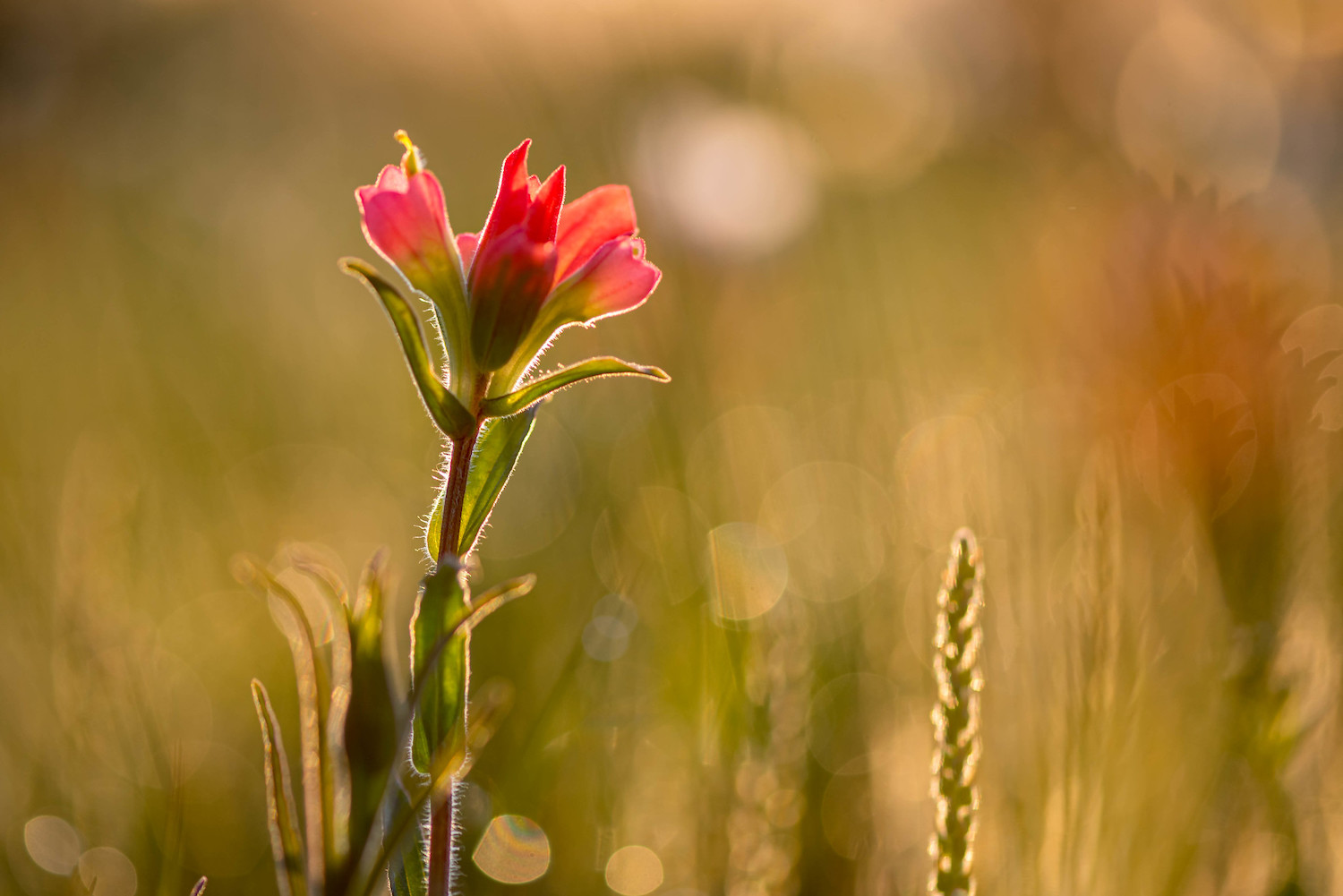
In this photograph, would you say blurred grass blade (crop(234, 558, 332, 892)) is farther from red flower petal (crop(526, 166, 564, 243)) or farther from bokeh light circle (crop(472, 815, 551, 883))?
bokeh light circle (crop(472, 815, 551, 883))

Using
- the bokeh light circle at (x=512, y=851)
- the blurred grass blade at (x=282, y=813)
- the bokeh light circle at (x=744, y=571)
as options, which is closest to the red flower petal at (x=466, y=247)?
the blurred grass blade at (x=282, y=813)

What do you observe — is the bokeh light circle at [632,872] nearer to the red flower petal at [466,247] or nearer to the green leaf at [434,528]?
the green leaf at [434,528]

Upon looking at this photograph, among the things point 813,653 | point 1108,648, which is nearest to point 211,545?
point 813,653

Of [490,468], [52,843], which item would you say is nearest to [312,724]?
[490,468]

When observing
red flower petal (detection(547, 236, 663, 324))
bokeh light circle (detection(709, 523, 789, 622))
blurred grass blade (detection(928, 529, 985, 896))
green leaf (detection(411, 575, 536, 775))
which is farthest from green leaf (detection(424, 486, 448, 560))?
bokeh light circle (detection(709, 523, 789, 622))

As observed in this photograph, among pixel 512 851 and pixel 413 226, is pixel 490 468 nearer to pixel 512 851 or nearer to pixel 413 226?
pixel 413 226

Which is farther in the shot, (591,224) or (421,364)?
(591,224)
